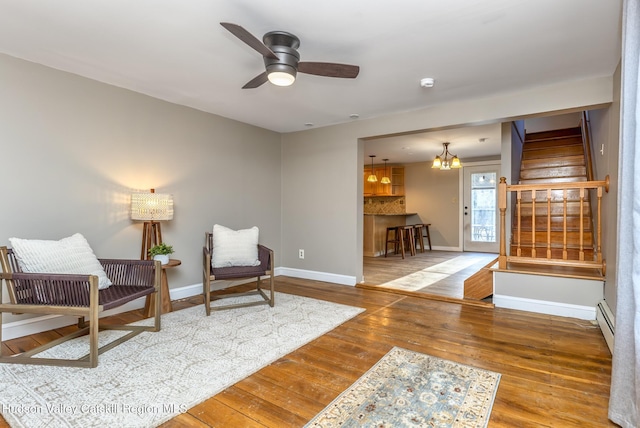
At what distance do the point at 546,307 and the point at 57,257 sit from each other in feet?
13.9

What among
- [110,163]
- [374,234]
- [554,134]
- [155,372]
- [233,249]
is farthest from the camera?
[374,234]

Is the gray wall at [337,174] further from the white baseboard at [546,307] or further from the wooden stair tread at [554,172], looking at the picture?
the wooden stair tread at [554,172]

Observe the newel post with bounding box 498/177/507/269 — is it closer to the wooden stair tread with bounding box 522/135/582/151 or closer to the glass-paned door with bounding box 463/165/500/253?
the wooden stair tread with bounding box 522/135/582/151

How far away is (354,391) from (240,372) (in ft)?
2.36

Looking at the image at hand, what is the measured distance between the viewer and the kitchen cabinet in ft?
28.0

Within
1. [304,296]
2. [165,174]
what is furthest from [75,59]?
[304,296]

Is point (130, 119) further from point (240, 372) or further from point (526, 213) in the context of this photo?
point (526, 213)

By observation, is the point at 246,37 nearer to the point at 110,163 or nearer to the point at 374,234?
the point at 110,163

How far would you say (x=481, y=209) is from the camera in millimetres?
7812

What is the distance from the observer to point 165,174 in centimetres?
368

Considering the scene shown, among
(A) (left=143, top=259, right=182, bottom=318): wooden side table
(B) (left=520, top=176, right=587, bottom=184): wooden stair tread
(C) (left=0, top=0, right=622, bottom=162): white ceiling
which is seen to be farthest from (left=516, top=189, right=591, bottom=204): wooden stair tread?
(A) (left=143, top=259, right=182, bottom=318): wooden side table

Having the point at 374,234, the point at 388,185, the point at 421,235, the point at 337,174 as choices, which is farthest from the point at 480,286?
the point at 388,185

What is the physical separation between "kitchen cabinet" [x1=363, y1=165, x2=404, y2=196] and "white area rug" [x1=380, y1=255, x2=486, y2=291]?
2502mm

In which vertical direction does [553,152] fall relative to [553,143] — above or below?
below
